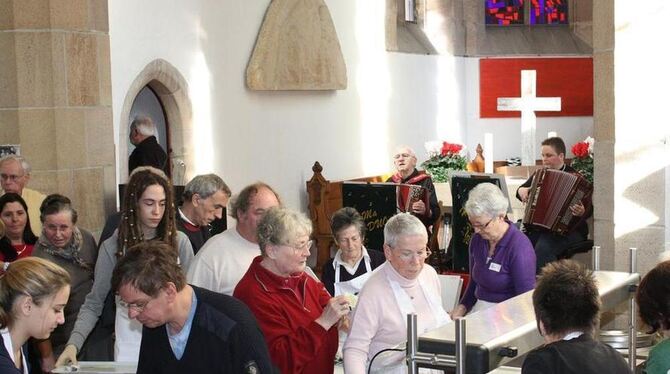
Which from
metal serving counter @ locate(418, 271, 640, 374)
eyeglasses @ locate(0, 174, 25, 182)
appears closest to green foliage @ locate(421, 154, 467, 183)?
eyeglasses @ locate(0, 174, 25, 182)

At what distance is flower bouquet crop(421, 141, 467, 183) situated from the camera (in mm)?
12680

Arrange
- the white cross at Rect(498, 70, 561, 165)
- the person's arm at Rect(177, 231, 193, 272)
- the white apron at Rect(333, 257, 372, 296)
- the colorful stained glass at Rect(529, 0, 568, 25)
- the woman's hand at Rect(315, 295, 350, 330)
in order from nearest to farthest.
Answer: the woman's hand at Rect(315, 295, 350, 330) → the person's arm at Rect(177, 231, 193, 272) → the white apron at Rect(333, 257, 372, 296) → the white cross at Rect(498, 70, 561, 165) → the colorful stained glass at Rect(529, 0, 568, 25)

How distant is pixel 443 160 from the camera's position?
1275 cm

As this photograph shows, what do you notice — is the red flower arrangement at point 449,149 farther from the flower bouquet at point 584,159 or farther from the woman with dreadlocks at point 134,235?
the woman with dreadlocks at point 134,235

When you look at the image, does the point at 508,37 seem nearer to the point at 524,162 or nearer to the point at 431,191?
the point at 524,162

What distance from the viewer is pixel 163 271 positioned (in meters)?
3.61

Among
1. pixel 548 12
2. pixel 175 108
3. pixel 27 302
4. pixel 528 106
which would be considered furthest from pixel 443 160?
pixel 27 302

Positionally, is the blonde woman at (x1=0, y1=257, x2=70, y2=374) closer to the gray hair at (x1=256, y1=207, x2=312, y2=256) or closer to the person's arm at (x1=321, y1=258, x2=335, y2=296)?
the gray hair at (x1=256, y1=207, x2=312, y2=256)

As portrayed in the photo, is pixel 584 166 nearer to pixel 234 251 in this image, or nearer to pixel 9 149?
pixel 9 149

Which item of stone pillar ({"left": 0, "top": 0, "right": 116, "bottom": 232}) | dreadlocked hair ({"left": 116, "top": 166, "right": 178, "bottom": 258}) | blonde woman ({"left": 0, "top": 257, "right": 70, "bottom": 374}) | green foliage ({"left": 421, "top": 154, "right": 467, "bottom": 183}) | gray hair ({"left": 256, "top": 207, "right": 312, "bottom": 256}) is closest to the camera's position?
blonde woman ({"left": 0, "top": 257, "right": 70, "bottom": 374})

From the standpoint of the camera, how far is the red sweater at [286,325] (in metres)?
4.38

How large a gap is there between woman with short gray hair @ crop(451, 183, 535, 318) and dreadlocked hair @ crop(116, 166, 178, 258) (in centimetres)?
149

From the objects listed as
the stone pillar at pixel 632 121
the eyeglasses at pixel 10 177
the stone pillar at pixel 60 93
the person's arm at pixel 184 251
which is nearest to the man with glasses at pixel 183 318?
the person's arm at pixel 184 251

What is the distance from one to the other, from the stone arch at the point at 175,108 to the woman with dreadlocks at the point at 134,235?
4.16 meters
